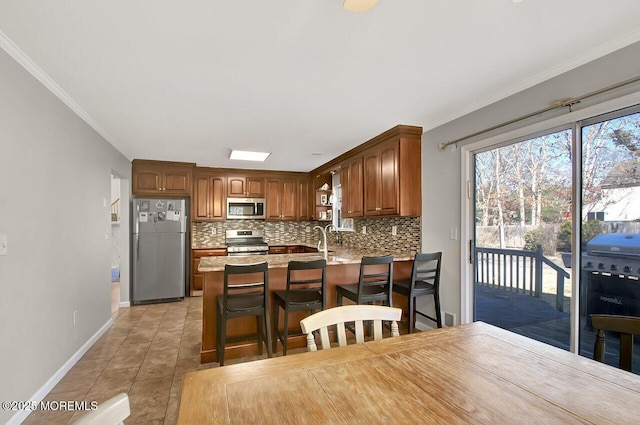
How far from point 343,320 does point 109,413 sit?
0.96 metres

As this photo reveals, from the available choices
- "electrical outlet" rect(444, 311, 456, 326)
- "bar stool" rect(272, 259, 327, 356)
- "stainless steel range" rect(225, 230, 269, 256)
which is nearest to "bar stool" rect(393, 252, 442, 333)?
"electrical outlet" rect(444, 311, 456, 326)

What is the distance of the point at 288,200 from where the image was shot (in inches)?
246

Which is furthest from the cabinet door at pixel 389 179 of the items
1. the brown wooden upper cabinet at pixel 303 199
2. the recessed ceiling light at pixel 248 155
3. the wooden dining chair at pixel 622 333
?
the brown wooden upper cabinet at pixel 303 199

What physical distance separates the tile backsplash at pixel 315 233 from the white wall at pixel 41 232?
8.74 feet

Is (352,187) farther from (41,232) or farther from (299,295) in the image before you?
(41,232)

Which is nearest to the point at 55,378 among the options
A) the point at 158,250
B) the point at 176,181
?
the point at 158,250

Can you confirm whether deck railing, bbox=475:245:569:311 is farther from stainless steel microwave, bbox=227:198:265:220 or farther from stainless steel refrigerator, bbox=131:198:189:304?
stainless steel refrigerator, bbox=131:198:189:304

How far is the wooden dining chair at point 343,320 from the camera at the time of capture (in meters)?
1.33

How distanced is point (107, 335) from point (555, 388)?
4.20m

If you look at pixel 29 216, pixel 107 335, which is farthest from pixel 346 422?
pixel 107 335

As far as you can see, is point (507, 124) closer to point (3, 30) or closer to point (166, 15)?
point (166, 15)

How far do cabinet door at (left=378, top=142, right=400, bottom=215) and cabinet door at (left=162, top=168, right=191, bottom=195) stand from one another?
341 centimetres

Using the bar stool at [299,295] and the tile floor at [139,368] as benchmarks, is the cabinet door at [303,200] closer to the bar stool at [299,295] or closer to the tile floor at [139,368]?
the tile floor at [139,368]

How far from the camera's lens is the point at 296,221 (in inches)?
260
